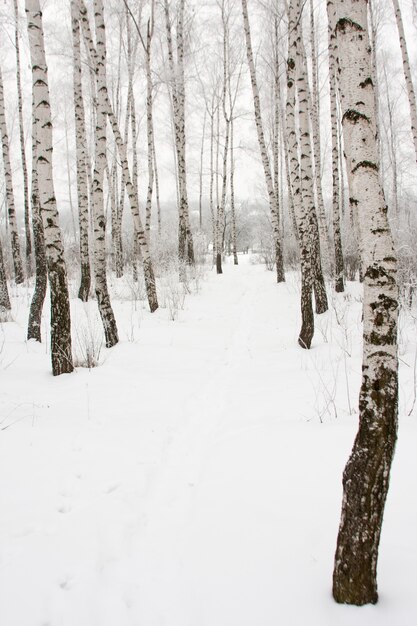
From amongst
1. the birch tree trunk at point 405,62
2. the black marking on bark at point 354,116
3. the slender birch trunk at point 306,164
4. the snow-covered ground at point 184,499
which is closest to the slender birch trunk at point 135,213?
the slender birch trunk at point 306,164

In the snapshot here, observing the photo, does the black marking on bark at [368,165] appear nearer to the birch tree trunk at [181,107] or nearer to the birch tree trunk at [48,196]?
the birch tree trunk at [48,196]

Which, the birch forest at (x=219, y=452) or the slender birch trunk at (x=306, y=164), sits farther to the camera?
the slender birch trunk at (x=306, y=164)

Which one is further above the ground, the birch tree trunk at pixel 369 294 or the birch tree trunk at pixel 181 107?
the birch tree trunk at pixel 181 107

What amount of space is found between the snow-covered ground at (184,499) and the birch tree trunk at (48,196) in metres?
0.39

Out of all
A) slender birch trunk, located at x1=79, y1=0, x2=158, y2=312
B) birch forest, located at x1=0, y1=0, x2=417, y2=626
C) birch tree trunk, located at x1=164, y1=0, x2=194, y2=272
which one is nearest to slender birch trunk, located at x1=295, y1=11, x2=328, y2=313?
birch forest, located at x1=0, y1=0, x2=417, y2=626

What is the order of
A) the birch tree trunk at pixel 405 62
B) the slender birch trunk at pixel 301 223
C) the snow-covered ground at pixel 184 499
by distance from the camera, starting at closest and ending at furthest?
1. the snow-covered ground at pixel 184 499
2. the slender birch trunk at pixel 301 223
3. the birch tree trunk at pixel 405 62

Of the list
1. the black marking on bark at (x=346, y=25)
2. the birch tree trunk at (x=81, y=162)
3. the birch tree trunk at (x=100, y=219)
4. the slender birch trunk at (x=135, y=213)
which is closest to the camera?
the black marking on bark at (x=346, y=25)

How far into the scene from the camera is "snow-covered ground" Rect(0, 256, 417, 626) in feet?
4.99

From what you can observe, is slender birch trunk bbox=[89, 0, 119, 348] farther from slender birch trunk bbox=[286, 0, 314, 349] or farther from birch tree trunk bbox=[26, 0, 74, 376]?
slender birch trunk bbox=[286, 0, 314, 349]

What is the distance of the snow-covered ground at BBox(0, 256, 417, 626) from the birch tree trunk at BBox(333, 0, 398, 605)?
434 millimetres

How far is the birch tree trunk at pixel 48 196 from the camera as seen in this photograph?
3961mm

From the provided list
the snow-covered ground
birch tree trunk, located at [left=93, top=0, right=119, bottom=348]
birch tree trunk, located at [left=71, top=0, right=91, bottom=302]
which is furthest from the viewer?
birch tree trunk, located at [left=71, top=0, right=91, bottom=302]

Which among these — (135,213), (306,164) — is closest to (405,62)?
(306,164)

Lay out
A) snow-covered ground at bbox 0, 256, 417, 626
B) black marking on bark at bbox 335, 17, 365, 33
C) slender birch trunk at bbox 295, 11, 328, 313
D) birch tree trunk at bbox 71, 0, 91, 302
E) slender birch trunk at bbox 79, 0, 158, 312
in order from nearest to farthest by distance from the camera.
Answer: black marking on bark at bbox 335, 17, 365, 33
snow-covered ground at bbox 0, 256, 417, 626
slender birch trunk at bbox 295, 11, 328, 313
slender birch trunk at bbox 79, 0, 158, 312
birch tree trunk at bbox 71, 0, 91, 302
